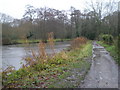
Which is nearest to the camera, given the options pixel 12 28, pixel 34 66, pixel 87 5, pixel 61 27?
pixel 34 66

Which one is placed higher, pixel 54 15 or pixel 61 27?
pixel 54 15

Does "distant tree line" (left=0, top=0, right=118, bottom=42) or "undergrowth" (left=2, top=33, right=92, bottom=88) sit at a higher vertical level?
"distant tree line" (left=0, top=0, right=118, bottom=42)

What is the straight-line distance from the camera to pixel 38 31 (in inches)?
1126

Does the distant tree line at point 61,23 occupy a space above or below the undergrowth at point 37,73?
above

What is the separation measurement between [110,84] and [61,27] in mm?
29395

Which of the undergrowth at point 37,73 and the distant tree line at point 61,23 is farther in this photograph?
the distant tree line at point 61,23

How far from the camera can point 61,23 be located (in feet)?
109

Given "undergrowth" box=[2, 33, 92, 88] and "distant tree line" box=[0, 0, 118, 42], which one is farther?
"distant tree line" box=[0, 0, 118, 42]

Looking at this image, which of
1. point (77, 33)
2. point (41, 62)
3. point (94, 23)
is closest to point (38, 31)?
point (77, 33)

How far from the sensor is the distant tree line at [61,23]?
26716mm

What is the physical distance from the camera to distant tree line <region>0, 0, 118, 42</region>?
2672 cm

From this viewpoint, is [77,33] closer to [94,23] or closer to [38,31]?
[94,23]

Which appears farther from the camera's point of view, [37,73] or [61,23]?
[61,23]

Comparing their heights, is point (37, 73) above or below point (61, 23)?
below
